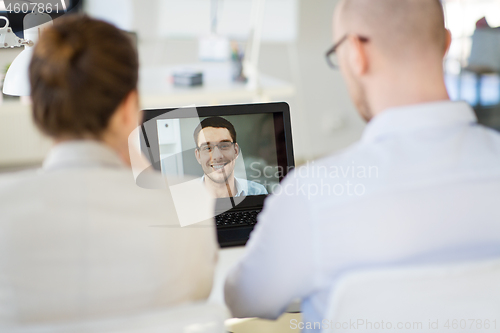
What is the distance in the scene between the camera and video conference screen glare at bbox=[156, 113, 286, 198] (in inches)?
48.7

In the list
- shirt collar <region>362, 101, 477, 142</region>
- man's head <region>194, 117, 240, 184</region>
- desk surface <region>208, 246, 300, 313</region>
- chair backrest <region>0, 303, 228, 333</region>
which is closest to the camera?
chair backrest <region>0, 303, 228, 333</region>

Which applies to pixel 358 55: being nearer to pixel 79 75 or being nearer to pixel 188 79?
pixel 79 75

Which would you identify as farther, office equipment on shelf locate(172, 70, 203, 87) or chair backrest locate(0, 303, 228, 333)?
office equipment on shelf locate(172, 70, 203, 87)

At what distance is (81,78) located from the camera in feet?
2.28

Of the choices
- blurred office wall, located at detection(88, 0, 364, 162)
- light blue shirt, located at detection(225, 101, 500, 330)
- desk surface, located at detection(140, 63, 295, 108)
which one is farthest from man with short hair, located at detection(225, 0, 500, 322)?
blurred office wall, located at detection(88, 0, 364, 162)

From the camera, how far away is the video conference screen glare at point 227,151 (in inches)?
48.7

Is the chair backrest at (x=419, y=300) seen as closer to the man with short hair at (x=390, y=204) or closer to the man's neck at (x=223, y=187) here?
the man with short hair at (x=390, y=204)

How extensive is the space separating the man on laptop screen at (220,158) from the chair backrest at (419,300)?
1.99ft

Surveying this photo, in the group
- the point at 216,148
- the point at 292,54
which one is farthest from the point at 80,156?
the point at 292,54

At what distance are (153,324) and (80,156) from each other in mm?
282

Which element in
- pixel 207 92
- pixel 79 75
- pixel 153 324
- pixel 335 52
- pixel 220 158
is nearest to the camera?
pixel 153 324

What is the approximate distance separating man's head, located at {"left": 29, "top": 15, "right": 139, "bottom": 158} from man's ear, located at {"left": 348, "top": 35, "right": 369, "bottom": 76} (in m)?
0.38

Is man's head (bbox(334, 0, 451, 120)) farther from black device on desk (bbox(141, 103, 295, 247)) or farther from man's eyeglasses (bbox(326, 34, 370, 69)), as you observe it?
black device on desk (bbox(141, 103, 295, 247))

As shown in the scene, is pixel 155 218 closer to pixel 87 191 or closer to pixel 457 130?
pixel 87 191
